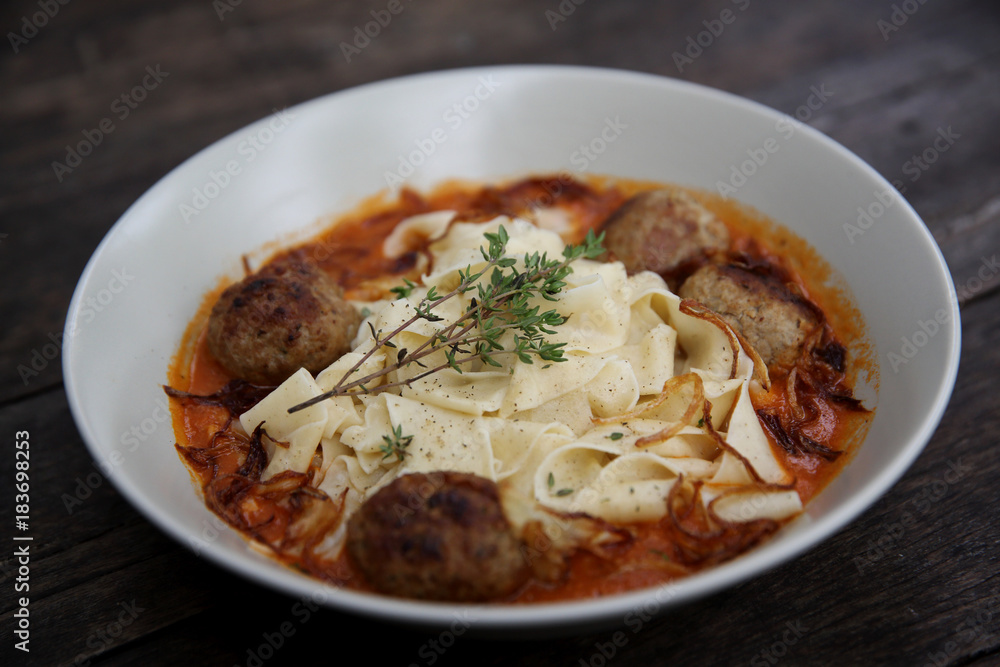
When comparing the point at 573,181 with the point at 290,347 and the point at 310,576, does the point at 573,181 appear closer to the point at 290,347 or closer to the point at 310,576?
the point at 290,347

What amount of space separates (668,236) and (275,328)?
2757 millimetres

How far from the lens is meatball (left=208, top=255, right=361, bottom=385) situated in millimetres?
4684

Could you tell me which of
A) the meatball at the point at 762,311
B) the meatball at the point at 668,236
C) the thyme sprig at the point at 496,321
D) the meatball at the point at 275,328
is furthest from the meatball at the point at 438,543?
the meatball at the point at 668,236

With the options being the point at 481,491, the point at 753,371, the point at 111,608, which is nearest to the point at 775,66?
the point at 753,371

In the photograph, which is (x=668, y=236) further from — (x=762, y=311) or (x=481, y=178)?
(x=481, y=178)

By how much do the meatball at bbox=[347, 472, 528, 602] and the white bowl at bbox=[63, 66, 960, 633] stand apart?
21 centimetres

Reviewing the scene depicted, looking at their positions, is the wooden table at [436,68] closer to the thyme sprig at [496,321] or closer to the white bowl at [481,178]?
the white bowl at [481,178]

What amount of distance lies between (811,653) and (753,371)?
63.7 inches

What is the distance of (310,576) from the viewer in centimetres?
376

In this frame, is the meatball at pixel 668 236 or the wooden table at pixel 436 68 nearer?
the wooden table at pixel 436 68

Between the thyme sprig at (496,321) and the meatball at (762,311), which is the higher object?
the thyme sprig at (496,321)

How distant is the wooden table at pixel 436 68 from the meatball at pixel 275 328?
1.17 meters

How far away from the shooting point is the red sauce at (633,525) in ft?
12.2

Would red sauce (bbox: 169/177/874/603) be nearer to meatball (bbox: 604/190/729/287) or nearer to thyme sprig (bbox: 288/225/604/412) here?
meatball (bbox: 604/190/729/287)
